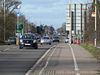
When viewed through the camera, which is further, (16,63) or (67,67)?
(16,63)

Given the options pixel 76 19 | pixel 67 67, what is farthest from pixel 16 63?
pixel 76 19

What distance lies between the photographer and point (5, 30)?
105 m

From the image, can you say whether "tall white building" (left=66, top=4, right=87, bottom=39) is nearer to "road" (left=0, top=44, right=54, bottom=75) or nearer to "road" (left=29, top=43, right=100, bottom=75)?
"road" (left=0, top=44, right=54, bottom=75)

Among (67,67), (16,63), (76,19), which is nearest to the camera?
(67,67)

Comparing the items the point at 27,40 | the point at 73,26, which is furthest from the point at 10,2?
the point at 27,40

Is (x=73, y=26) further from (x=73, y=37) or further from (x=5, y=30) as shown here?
(x=5, y=30)

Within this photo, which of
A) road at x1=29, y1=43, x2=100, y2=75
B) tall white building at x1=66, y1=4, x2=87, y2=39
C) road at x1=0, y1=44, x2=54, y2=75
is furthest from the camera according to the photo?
tall white building at x1=66, y1=4, x2=87, y2=39

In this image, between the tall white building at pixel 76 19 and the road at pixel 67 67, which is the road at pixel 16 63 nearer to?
the road at pixel 67 67

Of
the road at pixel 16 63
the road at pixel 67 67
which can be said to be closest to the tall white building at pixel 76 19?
the road at pixel 16 63

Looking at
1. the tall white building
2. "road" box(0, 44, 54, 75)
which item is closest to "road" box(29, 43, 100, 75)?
"road" box(0, 44, 54, 75)

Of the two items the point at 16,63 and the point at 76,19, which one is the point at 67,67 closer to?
the point at 16,63

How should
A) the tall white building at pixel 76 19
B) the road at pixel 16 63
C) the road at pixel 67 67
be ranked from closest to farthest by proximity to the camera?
1. the road at pixel 67 67
2. the road at pixel 16 63
3. the tall white building at pixel 76 19

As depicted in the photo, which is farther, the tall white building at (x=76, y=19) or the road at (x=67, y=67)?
the tall white building at (x=76, y=19)

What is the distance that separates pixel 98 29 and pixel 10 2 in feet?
236
